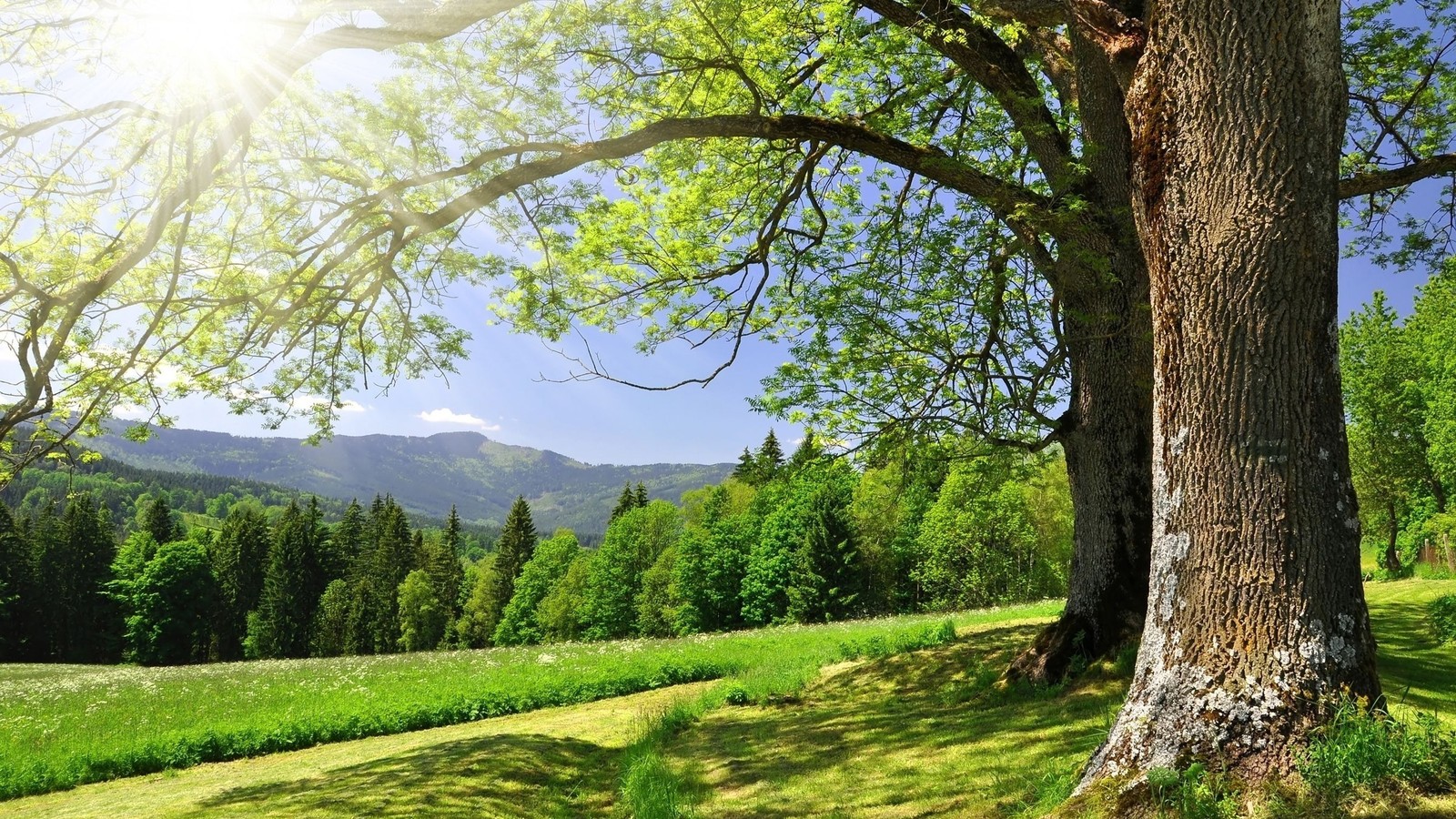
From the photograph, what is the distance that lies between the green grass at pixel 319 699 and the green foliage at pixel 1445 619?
6.89 metres

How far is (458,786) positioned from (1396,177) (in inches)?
493

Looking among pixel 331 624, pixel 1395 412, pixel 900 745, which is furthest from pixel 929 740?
pixel 331 624

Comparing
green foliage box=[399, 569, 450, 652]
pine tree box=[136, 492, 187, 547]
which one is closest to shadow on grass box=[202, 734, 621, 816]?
green foliage box=[399, 569, 450, 652]

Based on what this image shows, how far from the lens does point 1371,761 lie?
3262 mm

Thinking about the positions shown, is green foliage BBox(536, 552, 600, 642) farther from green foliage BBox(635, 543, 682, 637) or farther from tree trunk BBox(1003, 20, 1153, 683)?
tree trunk BBox(1003, 20, 1153, 683)

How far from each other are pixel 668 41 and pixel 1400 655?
36.4 feet

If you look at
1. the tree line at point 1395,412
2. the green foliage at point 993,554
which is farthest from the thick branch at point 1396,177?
the green foliage at point 993,554

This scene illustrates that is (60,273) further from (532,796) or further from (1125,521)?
(1125,521)

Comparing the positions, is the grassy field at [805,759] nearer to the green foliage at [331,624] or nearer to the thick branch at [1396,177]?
the thick branch at [1396,177]

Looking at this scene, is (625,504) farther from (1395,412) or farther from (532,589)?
(1395,412)

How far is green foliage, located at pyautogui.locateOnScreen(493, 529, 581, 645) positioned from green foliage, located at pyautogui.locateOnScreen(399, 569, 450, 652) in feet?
24.7

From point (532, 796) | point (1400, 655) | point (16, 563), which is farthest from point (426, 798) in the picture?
point (16, 563)

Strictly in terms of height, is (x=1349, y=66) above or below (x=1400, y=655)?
above

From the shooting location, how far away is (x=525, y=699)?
16656 millimetres
